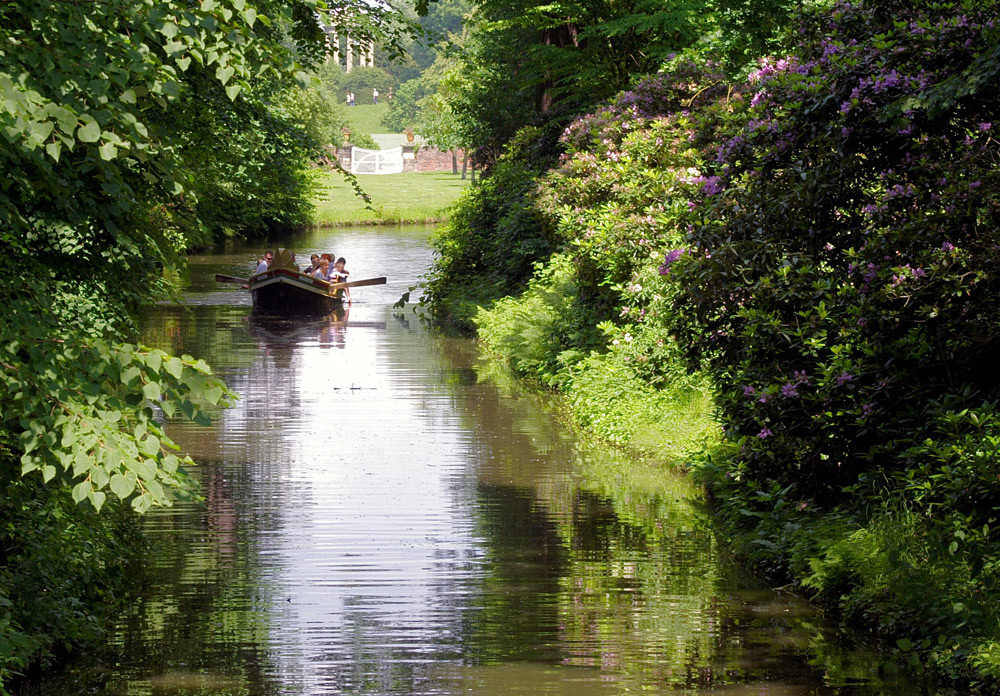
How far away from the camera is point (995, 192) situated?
8.27 metres

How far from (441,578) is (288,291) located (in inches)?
816

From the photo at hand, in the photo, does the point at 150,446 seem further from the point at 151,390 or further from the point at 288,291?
the point at 288,291

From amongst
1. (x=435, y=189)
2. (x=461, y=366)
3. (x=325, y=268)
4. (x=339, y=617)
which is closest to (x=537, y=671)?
(x=339, y=617)

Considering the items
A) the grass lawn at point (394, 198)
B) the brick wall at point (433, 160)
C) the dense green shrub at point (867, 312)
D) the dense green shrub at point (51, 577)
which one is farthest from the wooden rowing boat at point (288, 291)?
the brick wall at point (433, 160)

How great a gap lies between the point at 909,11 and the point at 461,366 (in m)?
12.9

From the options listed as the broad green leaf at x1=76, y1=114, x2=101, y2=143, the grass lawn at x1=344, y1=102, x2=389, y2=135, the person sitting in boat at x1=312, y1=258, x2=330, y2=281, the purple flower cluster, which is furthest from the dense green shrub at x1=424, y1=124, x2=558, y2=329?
the grass lawn at x1=344, y1=102, x2=389, y2=135

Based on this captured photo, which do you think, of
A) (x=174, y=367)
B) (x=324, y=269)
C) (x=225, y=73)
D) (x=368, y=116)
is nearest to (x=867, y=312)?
(x=225, y=73)

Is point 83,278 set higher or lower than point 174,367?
higher

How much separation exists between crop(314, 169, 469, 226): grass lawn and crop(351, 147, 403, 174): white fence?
3750mm

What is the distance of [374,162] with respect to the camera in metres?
124

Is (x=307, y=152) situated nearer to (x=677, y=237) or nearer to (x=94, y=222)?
(x=677, y=237)

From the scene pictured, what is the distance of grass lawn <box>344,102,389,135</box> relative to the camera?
144m

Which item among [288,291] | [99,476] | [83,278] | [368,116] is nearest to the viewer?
[99,476]

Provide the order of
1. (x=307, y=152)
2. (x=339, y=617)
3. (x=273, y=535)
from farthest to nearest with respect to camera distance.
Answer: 1. (x=307, y=152)
2. (x=273, y=535)
3. (x=339, y=617)
